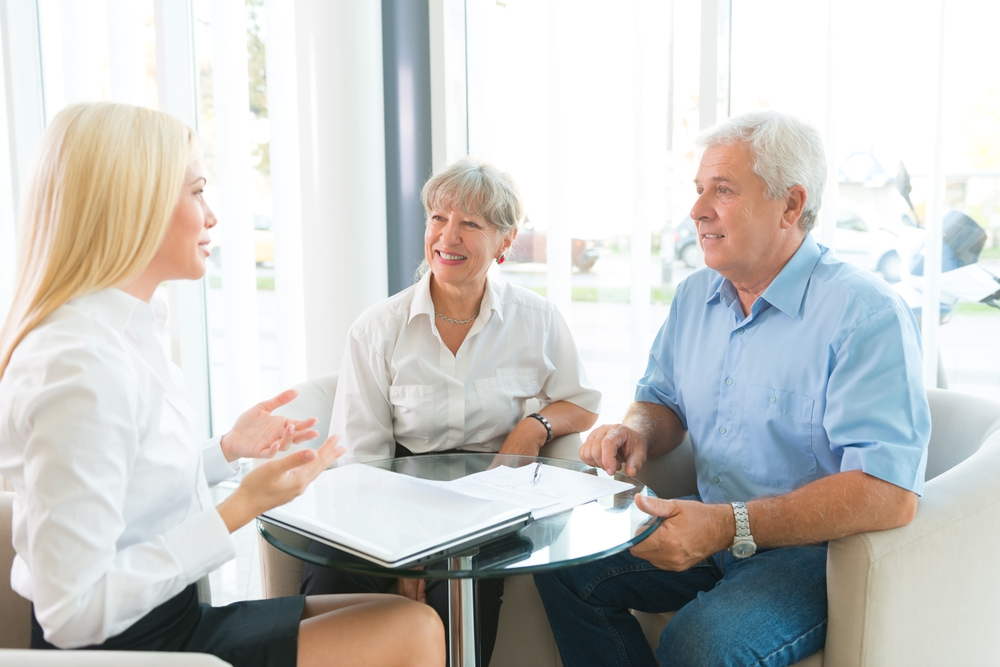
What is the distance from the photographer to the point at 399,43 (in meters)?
3.23

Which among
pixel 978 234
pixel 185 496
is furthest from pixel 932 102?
pixel 185 496

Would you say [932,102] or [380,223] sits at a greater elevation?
[932,102]

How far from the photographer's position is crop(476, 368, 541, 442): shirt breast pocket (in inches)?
87.1

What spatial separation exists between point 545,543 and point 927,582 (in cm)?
71

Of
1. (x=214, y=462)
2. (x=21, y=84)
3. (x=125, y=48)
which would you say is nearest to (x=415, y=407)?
(x=214, y=462)

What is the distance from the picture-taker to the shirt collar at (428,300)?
7.20ft

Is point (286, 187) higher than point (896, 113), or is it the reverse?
point (896, 113)

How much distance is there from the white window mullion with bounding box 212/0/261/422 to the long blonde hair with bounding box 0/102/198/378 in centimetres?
236

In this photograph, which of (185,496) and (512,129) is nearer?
(185,496)

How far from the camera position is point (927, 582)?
146 cm

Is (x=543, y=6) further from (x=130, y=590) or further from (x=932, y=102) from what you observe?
(x=130, y=590)

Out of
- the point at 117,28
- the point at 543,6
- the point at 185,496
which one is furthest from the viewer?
the point at 117,28

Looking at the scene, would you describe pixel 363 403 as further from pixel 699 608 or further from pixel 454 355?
pixel 699 608

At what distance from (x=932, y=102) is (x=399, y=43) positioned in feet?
6.33
